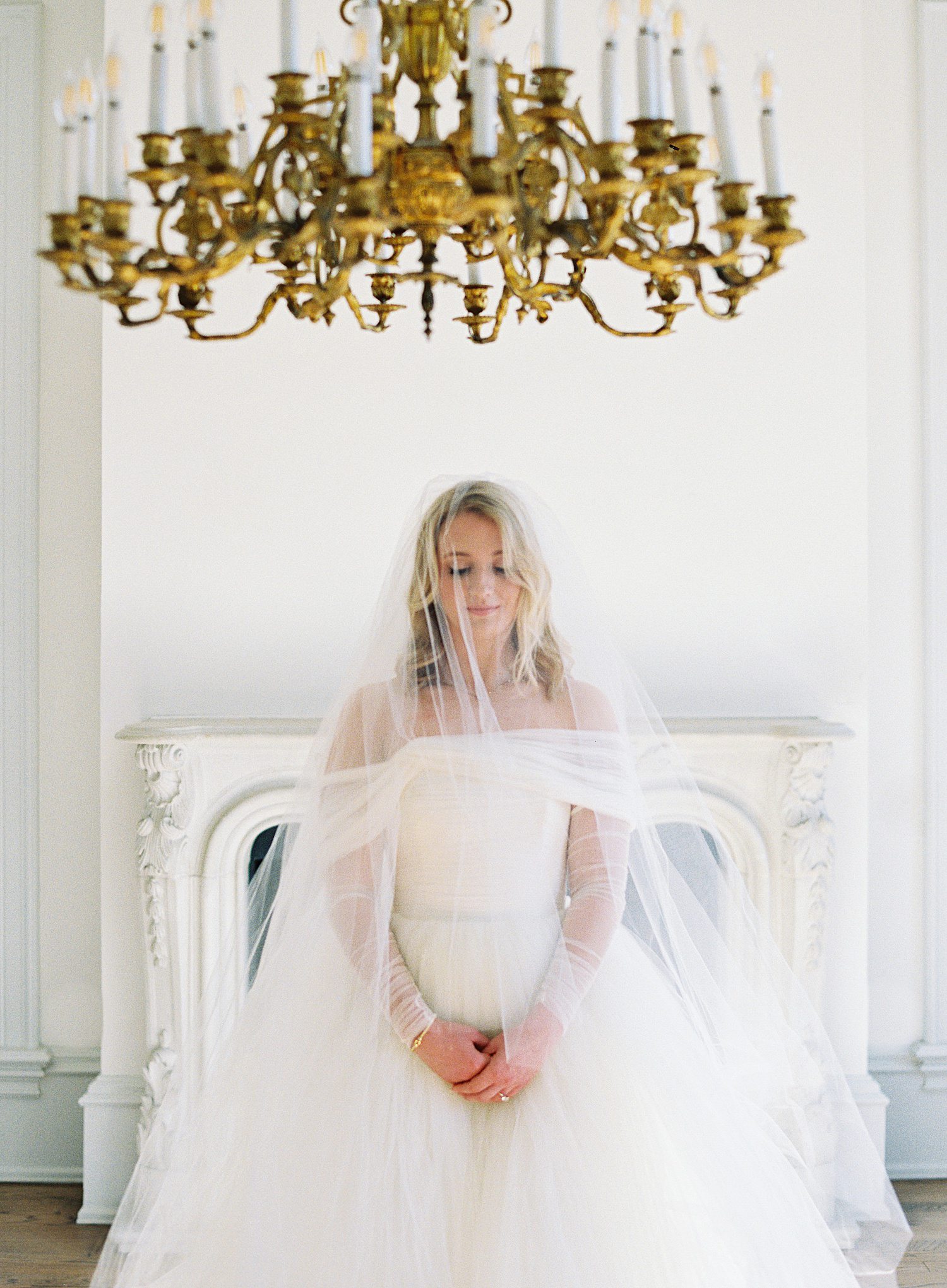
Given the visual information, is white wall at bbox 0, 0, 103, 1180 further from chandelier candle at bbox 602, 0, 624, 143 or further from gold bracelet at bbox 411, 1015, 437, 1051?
chandelier candle at bbox 602, 0, 624, 143

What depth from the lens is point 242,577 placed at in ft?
10.3

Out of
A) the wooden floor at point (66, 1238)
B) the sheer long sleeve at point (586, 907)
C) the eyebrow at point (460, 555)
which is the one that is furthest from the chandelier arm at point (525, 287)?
the wooden floor at point (66, 1238)

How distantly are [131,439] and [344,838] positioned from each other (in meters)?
1.60

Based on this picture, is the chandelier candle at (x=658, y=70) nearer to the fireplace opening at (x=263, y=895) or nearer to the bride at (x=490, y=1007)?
the bride at (x=490, y=1007)

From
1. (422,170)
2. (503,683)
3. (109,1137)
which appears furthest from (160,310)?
(109,1137)

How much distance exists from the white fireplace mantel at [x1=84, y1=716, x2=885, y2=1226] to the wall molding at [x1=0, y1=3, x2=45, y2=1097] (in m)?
0.52

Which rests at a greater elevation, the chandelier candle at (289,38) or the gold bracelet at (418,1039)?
the chandelier candle at (289,38)

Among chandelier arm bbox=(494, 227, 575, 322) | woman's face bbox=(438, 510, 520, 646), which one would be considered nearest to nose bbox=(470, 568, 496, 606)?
woman's face bbox=(438, 510, 520, 646)

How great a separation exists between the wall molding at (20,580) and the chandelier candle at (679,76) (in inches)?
98.4

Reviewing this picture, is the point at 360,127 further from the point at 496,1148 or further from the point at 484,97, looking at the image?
the point at 496,1148

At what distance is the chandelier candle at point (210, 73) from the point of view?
1.19 meters

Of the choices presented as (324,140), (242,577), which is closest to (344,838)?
(324,140)

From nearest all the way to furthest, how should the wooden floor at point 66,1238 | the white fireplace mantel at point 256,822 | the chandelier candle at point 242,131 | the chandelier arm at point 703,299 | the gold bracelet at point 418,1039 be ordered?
1. the chandelier arm at point 703,299
2. the chandelier candle at point 242,131
3. the gold bracelet at point 418,1039
4. the wooden floor at point 66,1238
5. the white fireplace mantel at point 256,822

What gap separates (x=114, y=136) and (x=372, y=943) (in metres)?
1.18
